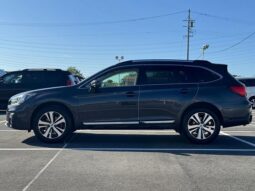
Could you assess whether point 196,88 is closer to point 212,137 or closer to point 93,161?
point 212,137

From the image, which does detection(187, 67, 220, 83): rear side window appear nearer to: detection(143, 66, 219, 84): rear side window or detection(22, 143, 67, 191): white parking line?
detection(143, 66, 219, 84): rear side window

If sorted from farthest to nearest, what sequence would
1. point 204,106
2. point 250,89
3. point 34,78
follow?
point 250,89 < point 34,78 < point 204,106

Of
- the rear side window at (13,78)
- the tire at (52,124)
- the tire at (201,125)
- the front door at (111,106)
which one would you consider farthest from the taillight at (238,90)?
the rear side window at (13,78)

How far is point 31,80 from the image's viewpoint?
654 inches

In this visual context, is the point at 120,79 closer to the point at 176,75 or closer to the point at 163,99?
the point at 163,99

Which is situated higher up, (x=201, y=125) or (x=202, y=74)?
(x=202, y=74)

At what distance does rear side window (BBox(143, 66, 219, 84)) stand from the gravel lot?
1336mm

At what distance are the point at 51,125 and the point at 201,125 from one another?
10.3 ft

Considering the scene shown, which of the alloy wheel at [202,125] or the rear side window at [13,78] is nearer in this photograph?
the alloy wheel at [202,125]

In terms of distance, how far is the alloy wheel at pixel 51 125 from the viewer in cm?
863

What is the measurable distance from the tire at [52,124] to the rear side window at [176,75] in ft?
6.12

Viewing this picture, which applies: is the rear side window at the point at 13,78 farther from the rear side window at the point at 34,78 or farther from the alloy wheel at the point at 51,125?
the alloy wheel at the point at 51,125

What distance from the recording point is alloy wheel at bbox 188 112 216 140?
8680 millimetres

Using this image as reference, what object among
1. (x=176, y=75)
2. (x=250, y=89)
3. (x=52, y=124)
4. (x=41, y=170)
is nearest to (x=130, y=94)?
(x=176, y=75)
